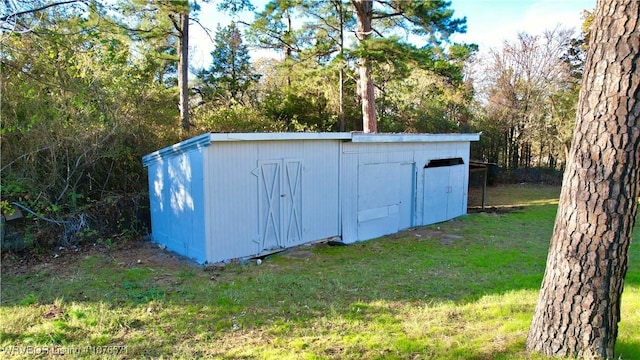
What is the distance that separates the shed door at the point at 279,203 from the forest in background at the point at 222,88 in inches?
114

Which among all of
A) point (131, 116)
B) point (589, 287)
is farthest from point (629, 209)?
point (131, 116)

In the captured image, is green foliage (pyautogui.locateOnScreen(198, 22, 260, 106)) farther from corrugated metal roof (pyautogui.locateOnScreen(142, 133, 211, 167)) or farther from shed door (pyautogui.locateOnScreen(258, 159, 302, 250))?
shed door (pyautogui.locateOnScreen(258, 159, 302, 250))

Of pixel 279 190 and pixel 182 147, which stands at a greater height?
pixel 182 147

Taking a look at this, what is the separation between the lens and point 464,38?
1291 cm

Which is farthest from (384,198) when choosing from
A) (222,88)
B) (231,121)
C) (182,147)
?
(222,88)

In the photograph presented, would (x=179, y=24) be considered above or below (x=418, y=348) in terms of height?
above

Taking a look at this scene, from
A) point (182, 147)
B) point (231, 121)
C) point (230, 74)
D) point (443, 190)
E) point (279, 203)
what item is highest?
point (230, 74)

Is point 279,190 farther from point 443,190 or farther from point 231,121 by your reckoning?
point 231,121

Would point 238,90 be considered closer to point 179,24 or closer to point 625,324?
point 179,24

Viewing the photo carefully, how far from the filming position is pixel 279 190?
735cm

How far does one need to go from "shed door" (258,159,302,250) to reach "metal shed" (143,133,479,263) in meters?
0.02

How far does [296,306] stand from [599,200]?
3042 mm

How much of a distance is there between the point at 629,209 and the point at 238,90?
1737 cm

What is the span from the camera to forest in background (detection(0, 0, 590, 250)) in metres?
6.36
